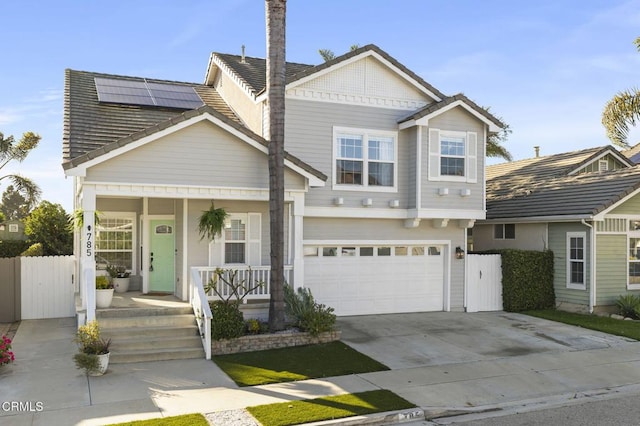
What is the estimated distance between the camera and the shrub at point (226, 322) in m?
11.2

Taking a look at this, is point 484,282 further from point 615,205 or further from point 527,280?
point 615,205

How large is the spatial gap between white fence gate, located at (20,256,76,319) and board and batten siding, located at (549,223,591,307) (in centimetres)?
1428

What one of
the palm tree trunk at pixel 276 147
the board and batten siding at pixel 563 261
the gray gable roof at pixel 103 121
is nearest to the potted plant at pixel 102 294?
the gray gable roof at pixel 103 121

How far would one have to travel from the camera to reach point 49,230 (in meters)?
19.9

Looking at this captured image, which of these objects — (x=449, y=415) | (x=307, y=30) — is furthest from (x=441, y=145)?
(x=449, y=415)

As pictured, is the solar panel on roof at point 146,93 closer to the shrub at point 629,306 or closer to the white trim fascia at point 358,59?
the white trim fascia at point 358,59

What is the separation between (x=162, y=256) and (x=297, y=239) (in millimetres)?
4218

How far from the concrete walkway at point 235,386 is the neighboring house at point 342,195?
3803 mm

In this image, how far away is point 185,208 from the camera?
543 inches

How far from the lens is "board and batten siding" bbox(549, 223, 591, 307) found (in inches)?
640

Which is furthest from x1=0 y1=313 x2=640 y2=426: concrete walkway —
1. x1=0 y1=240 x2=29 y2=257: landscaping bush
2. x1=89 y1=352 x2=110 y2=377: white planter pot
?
x1=0 y1=240 x2=29 y2=257: landscaping bush

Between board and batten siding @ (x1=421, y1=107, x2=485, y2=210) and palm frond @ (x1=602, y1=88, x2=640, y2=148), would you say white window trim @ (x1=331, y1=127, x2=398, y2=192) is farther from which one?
palm frond @ (x1=602, y1=88, x2=640, y2=148)

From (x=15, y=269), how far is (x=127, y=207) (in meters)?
3.32

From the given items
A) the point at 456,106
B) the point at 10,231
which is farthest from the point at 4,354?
the point at 10,231
